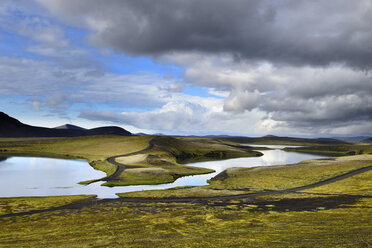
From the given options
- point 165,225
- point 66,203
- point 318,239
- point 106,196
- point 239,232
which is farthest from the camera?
point 106,196

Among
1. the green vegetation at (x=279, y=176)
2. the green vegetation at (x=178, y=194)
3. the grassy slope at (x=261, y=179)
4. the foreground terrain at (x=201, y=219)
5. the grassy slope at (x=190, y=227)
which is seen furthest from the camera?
the green vegetation at (x=279, y=176)

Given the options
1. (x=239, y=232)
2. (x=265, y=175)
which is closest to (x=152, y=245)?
(x=239, y=232)

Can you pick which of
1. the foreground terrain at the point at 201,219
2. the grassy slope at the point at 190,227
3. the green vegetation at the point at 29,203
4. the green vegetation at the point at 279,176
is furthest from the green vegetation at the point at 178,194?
the green vegetation at the point at 279,176

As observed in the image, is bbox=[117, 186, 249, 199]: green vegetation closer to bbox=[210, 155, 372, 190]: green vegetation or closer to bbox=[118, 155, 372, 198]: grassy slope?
bbox=[118, 155, 372, 198]: grassy slope

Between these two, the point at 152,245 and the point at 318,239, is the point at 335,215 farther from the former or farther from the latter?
the point at 152,245

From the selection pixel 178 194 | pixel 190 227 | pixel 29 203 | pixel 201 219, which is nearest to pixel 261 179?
pixel 178 194

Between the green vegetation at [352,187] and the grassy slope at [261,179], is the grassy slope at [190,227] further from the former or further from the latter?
the grassy slope at [261,179]

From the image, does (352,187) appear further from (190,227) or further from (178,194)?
(190,227)

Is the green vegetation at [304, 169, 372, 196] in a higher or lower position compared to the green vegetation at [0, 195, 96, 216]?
higher

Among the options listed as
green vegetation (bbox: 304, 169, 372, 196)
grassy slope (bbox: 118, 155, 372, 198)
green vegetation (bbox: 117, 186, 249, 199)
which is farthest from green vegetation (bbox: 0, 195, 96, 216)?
green vegetation (bbox: 304, 169, 372, 196)

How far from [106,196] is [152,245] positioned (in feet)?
125

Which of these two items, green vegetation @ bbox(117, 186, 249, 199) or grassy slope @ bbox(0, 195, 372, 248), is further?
green vegetation @ bbox(117, 186, 249, 199)

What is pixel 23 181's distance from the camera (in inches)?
3314

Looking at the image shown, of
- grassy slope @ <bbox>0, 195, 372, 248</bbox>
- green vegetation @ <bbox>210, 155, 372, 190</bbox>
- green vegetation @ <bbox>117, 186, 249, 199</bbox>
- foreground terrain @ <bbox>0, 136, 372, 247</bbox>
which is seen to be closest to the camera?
grassy slope @ <bbox>0, 195, 372, 248</bbox>
